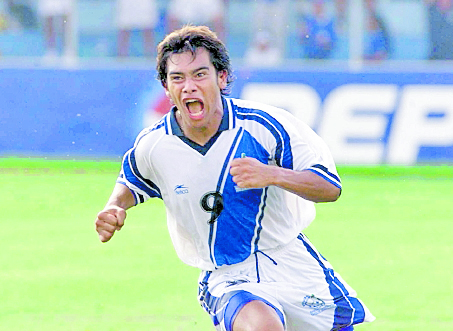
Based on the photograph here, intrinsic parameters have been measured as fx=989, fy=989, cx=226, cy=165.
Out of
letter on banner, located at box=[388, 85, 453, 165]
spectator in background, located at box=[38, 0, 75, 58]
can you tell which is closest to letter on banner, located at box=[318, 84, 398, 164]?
letter on banner, located at box=[388, 85, 453, 165]

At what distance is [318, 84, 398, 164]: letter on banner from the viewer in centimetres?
1444

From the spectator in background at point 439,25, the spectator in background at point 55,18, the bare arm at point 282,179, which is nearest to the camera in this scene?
the bare arm at point 282,179

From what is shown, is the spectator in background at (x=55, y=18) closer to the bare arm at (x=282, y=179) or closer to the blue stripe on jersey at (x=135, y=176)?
the blue stripe on jersey at (x=135, y=176)

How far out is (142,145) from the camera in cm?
490

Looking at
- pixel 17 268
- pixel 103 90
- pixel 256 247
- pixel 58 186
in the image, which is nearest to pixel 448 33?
pixel 103 90

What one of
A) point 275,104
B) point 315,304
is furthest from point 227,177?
point 275,104

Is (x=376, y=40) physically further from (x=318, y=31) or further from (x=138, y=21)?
(x=138, y=21)

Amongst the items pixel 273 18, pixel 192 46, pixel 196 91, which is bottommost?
pixel 273 18

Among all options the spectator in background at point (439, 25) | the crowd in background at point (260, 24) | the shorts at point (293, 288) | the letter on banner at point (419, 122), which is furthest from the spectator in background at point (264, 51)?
the shorts at point (293, 288)

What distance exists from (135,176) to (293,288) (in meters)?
0.96

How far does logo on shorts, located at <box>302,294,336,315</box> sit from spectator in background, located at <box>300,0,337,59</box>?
10.8 meters

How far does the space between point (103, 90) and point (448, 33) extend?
5.36 metres

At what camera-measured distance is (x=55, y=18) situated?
1560cm

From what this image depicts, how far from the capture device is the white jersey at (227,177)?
472 cm
